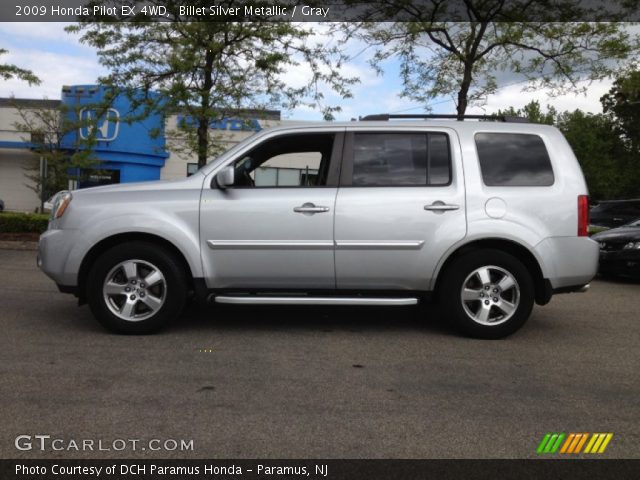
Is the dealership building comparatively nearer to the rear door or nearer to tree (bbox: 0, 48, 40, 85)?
tree (bbox: 0, 48, 40, 85)

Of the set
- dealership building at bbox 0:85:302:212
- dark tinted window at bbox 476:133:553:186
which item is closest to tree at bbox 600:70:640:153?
dealership building at bbox 0:85:302:212

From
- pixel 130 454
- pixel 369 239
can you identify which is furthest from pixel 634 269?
pixel 130 454

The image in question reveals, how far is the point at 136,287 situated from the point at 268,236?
1243 millimetres

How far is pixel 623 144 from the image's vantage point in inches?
1801

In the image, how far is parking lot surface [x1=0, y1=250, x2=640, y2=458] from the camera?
10.2ft

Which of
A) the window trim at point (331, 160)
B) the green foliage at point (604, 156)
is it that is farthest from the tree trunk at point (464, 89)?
the green foliage at point (604, 156)

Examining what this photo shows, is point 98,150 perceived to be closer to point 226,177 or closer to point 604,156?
point 226,177

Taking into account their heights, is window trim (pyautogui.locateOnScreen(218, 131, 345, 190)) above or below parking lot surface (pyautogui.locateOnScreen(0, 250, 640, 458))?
above

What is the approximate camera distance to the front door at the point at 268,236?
515cm

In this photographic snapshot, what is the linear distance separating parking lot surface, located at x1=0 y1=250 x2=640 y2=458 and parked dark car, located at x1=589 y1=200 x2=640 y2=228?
35.0 feet

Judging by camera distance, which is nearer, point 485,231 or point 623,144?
point 485,231
